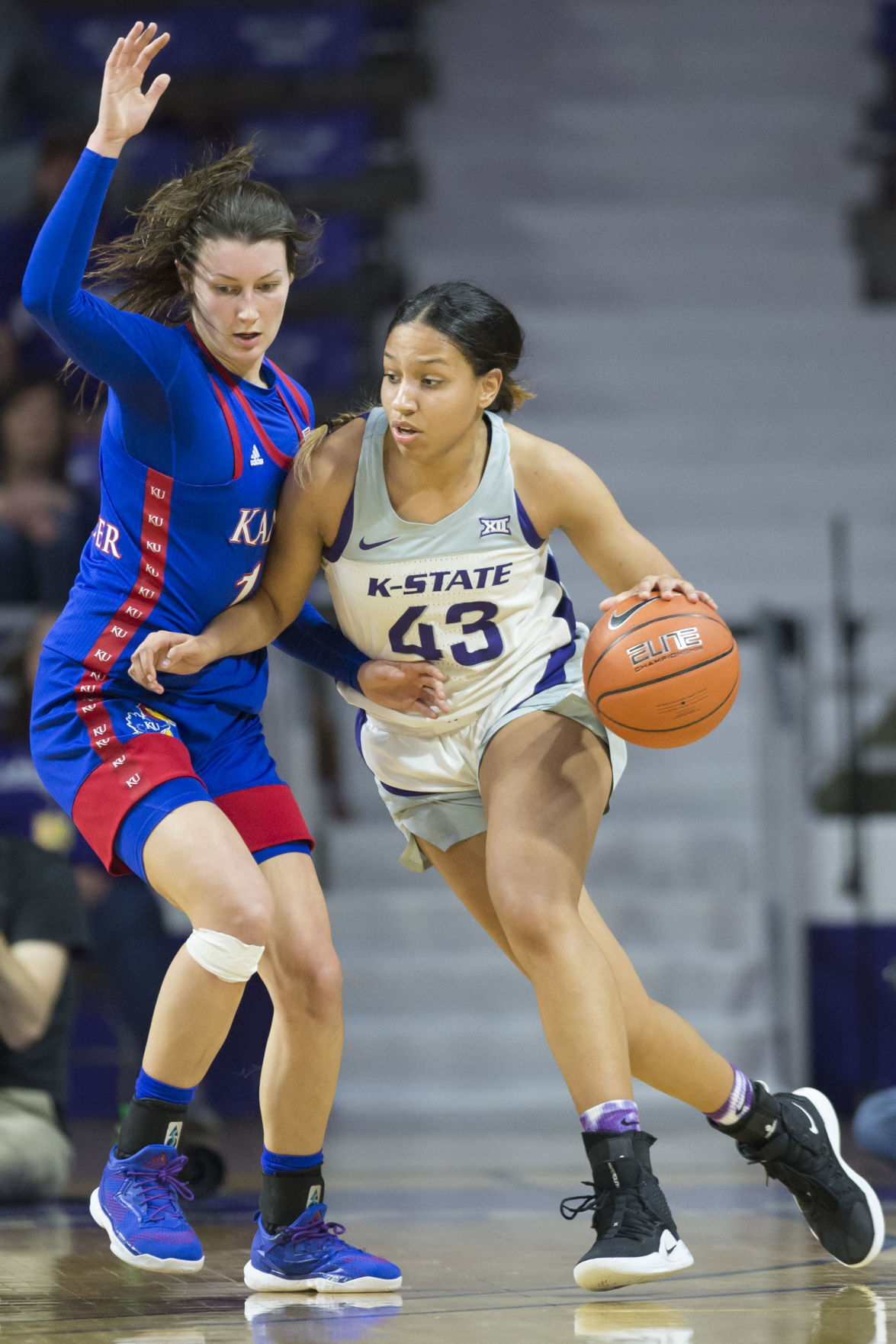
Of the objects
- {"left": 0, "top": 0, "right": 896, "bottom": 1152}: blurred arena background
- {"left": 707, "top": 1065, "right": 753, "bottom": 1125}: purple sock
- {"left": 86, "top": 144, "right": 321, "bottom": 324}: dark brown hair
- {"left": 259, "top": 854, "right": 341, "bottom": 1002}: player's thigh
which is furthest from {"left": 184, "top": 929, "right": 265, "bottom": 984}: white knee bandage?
{"left": 0, "top": 0, "right": 896, "bottom": 1152}: blurred arena background

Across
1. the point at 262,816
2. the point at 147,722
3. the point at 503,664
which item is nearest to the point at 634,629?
the point at 503,664

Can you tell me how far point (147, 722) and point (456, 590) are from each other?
0.57 m

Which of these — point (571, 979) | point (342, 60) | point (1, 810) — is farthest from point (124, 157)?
point (571, 979)

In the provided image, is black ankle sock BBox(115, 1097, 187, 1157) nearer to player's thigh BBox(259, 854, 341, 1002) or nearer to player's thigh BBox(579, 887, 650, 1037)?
player's thigh BBox(259, 854, 341, 1002)

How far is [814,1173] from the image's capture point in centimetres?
329

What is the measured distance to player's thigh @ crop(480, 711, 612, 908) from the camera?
295cm

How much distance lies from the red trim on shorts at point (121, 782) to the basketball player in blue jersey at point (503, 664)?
0.11 metres

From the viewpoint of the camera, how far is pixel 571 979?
2895mm

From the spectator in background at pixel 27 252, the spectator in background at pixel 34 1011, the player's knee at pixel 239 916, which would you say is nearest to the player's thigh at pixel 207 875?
the player's knee at pixel 239 916

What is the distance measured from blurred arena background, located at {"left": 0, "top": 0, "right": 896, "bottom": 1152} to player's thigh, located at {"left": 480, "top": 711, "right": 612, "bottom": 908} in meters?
2.68

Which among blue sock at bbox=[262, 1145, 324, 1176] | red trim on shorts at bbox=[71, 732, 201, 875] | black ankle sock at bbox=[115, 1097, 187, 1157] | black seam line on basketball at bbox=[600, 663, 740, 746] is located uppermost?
black seam line on basketball at bbox=[600, 663, 740, 746]

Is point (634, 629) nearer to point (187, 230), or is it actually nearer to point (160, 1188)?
point (187, 230)

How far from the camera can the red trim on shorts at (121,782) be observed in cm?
289

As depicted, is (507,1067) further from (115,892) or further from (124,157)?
(124,157)
